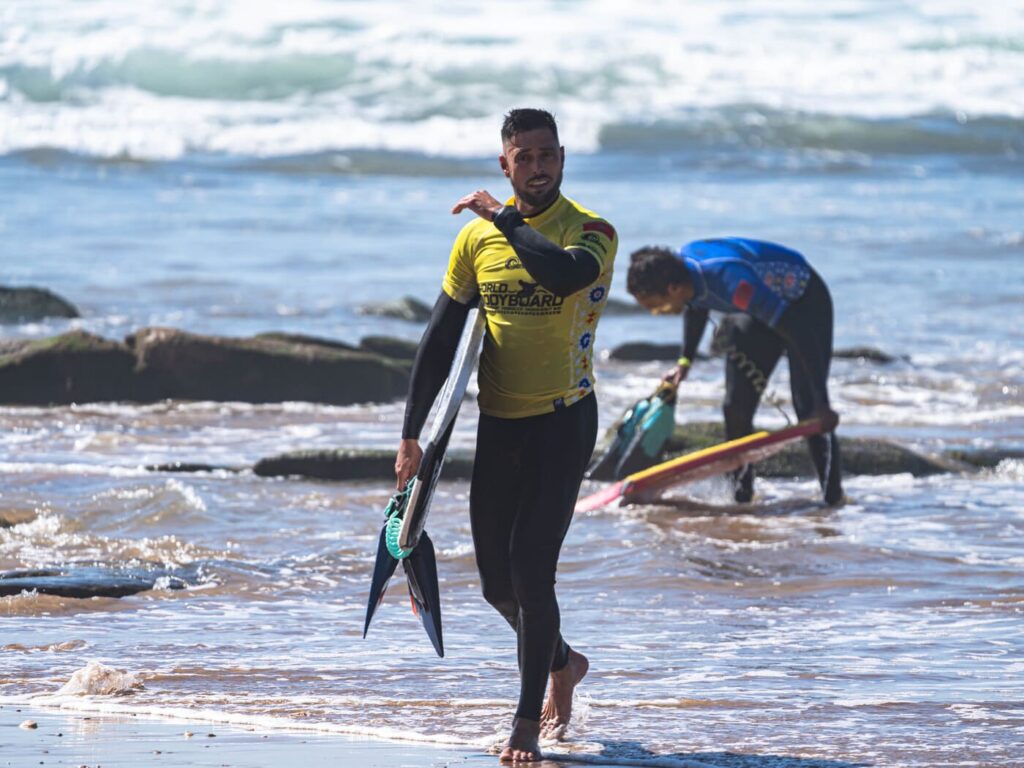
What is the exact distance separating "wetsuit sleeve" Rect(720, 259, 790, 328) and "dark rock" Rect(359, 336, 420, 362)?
5502 mm

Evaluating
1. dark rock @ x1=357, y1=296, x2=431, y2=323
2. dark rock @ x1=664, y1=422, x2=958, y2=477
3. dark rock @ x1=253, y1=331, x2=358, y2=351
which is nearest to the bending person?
dark rock @ x1=664, y1=422, x2=958, y2=477

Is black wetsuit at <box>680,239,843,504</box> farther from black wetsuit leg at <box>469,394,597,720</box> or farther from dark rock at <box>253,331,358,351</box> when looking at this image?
dark rock at <box>253,331,358,351</box>

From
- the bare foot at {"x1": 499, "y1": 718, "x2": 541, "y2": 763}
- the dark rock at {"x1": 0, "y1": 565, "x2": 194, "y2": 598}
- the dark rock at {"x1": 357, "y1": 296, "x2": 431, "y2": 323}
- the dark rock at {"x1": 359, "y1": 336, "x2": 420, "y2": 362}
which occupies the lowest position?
the dark rock at {"x1": 0, "y1": 565, "x2": 194, "y2": 598}

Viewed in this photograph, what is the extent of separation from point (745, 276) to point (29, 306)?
914cm

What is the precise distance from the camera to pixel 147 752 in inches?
195

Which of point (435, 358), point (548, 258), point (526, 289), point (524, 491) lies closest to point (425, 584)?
point (524, 491)

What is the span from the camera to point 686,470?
9602 millimetres

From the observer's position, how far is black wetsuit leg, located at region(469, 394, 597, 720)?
16.2 feet

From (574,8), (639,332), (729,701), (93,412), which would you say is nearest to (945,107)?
(574,8)

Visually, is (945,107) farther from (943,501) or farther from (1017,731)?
(1017,731)

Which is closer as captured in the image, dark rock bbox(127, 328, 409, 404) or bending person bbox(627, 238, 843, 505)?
bending person bbox(627, 238, 843, 505)

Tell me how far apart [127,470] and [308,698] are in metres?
4.93

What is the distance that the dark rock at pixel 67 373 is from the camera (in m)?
12.5

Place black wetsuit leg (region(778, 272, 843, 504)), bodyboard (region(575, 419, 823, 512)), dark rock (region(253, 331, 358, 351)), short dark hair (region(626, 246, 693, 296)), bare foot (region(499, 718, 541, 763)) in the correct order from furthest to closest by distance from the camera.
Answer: dark rock (region(253, 331, 358, 351)), bodyboard (region(575, 419, 823, 512)), black wetsuit leg (region(778, 272, 843, 504)), short dark hair (region(626, 246, 693, 296)), bare foot (region(499, 718, 541, 763))
